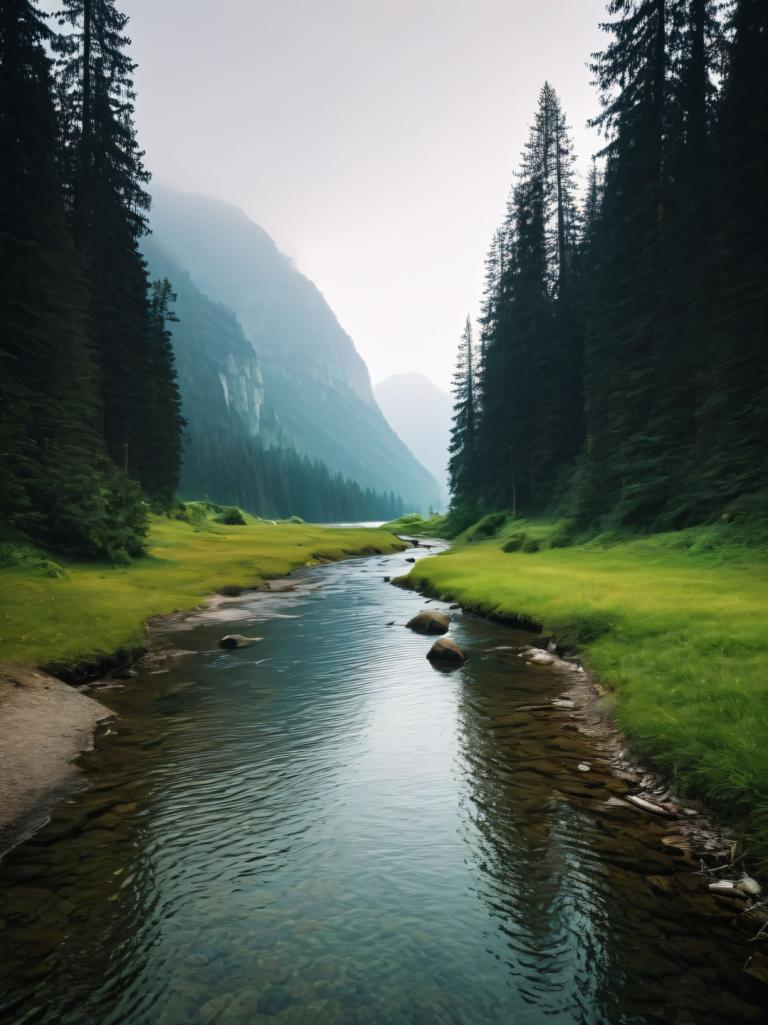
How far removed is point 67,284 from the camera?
30.5m

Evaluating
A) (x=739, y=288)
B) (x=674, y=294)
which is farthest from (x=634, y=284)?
(x=739, y=288)

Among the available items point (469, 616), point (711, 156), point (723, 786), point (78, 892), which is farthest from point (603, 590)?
point (711, 156)

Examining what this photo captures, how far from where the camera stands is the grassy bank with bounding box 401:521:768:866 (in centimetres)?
724

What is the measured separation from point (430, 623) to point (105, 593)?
12444 mm

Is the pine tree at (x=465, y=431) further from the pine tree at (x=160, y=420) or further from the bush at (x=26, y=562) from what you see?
the bush at (x=26, y=562)

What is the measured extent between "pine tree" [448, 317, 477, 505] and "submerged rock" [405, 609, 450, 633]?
4933 cm

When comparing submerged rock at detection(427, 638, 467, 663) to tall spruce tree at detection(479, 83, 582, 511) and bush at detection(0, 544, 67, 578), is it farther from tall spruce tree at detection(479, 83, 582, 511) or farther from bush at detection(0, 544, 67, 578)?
tall spruce tree at detection(479, 83, 582, 511)

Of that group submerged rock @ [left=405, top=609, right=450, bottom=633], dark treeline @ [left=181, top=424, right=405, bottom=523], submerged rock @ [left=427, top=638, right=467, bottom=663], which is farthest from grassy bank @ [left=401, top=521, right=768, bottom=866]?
dark treeline @ [left=181, top=424, right=405, bottom=523]

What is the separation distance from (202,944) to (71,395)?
102ft

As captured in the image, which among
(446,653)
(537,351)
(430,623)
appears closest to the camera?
(446,653)

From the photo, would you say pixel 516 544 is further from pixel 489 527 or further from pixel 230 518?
pixel 230 518

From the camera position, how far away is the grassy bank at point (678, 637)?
724 cm

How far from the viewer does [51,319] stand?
91.8 feet

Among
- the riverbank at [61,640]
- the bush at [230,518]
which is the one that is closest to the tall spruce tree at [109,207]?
the riverbank at [61,640]
